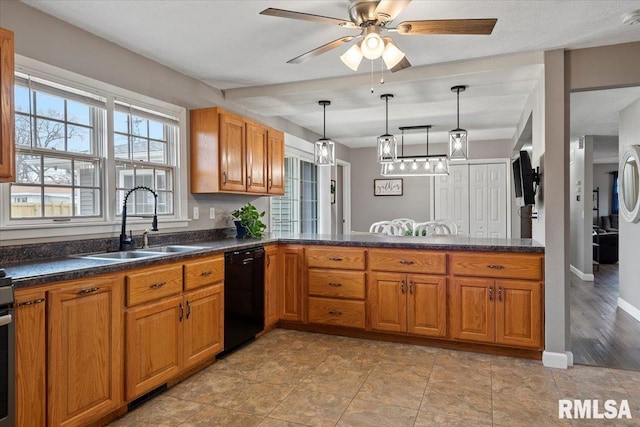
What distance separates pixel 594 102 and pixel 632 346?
8.09 feet

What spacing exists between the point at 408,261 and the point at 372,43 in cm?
189

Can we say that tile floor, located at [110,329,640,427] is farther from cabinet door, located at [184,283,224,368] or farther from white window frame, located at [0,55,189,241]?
white window frame, located at [0,55,189,241]

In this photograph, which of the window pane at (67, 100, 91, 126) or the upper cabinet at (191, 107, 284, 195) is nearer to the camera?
the window pane at (67, 100, 91, 126)

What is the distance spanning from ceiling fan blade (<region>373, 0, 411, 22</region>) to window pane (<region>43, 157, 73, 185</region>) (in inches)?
84.0

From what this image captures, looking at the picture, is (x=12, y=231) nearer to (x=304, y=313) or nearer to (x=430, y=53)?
(x=304, y=313)

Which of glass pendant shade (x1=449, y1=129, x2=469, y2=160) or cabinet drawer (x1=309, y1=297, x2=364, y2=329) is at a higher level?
glass pendant shade (x1=449, y1=129, x2=469, y2=160)

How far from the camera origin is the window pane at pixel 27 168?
2.45m

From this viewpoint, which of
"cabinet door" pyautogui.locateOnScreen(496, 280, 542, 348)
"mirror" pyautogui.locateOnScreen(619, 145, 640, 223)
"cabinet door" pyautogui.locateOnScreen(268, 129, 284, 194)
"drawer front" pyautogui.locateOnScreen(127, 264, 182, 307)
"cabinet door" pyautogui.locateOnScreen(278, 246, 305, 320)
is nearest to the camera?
"drawer front" pyautogui.locateOnScreen(127, 264, 182, 307)

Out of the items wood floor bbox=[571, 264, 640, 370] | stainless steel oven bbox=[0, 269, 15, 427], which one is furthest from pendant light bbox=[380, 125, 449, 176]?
stainless steel oven bbox=[0, 269, 15, 427]

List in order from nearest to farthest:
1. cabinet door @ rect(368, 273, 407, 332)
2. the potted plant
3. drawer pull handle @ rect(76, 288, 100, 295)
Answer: drawer pull handle @ rect(76, 288, 100, 295) → cabinet door @ rect(368, 273, 407, 332) → the potted plant

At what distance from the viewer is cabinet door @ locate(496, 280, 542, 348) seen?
3.11 metres

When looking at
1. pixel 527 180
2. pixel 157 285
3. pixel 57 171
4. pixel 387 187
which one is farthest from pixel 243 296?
pixel 387 187

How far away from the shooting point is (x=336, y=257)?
373cm

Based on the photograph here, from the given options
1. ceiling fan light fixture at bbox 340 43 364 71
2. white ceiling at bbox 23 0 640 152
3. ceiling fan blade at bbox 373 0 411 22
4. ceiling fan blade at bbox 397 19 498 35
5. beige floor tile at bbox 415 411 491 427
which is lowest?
beige floor tile at bbox 415 411 491 427
